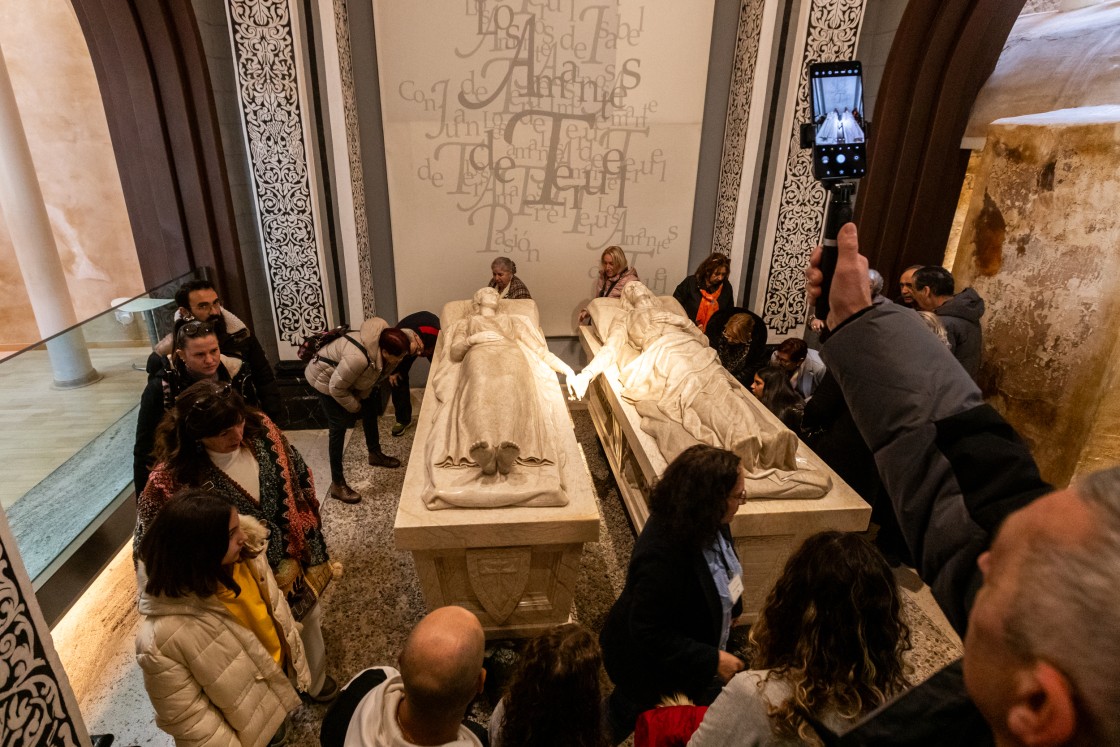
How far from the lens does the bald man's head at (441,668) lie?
1216mm

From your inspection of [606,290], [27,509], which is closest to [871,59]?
[606,290]

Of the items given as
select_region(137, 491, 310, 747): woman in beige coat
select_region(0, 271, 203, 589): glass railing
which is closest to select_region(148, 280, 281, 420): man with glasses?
select_region(0, 271, 203, 589): glass railing

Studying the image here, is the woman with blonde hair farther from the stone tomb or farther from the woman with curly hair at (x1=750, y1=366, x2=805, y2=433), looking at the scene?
the stone tomb

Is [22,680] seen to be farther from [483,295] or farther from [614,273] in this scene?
[614,273]

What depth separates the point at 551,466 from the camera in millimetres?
3006

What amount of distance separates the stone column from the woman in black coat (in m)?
5.28

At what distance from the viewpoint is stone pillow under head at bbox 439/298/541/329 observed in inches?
195

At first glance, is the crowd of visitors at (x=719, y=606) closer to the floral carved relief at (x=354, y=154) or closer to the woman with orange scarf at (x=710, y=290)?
the floral carved relief at (x=354, y=154)

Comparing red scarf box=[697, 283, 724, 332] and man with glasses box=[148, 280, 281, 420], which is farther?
red scarf box=[697, 283, 724, 332]

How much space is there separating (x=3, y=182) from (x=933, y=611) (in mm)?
7222

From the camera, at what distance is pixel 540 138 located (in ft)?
17.4

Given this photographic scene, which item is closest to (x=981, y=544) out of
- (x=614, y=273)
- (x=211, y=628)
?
(x=211, y=628)

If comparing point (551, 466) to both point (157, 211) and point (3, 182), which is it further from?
point (3, 182)

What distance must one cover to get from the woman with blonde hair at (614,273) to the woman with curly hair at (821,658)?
4042 mm
